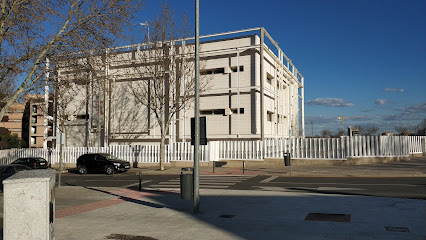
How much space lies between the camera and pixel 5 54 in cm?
1343

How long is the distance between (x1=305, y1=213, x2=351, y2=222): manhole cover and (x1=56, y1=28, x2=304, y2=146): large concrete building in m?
21.8

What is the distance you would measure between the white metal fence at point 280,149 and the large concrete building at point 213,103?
4347mm

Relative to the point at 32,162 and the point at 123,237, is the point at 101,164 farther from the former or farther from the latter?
the point at 123,237

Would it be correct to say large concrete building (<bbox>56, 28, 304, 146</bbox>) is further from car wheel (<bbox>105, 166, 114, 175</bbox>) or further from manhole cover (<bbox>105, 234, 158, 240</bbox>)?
manhole cover (<bbox>105, 234, 158, 240</bbox>)

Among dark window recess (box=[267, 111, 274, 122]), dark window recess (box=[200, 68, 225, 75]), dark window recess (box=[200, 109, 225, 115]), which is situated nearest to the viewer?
dark window recess (box=[200, 109, 225, 115])

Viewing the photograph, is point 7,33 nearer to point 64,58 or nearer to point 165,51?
point 64,58

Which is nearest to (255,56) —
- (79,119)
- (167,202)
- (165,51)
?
(165,51)

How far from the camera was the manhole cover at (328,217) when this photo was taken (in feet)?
27.7

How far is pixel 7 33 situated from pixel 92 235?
29.2ft

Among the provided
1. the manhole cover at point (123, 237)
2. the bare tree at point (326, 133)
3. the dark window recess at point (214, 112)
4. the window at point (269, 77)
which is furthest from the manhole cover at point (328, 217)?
the bare tree at point (326, 133)

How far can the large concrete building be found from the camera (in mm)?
33781

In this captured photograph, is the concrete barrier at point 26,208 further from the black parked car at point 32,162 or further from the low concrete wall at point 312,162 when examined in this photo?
the black parked car at point 32,162

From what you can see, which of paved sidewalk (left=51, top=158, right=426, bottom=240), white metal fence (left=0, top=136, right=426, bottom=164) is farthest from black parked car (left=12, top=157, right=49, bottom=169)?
paved sidewalk (left=51, top=158, right=426, bottom=240)

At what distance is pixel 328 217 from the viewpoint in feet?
28.8
